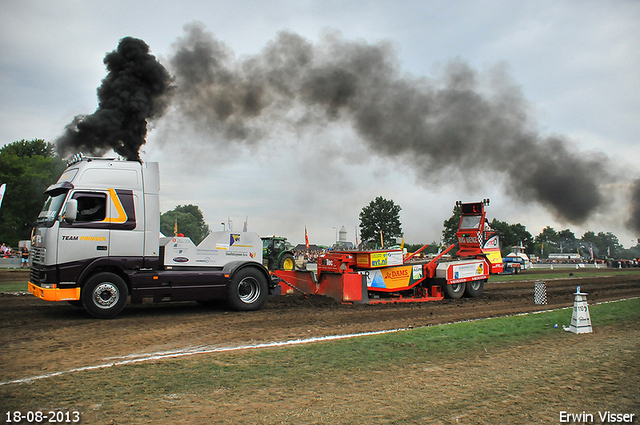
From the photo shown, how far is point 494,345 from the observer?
6.80m

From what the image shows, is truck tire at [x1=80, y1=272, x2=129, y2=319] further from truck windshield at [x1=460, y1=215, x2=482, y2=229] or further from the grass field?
truck windshield at [x1=460, y1=215, x2=482, y2=229]

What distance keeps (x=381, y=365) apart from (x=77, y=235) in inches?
272

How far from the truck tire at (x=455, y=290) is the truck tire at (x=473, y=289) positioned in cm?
22

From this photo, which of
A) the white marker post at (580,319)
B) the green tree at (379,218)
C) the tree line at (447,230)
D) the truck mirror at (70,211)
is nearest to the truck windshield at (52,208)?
the truck mirror at (70,211)

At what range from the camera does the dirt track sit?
6309 mm

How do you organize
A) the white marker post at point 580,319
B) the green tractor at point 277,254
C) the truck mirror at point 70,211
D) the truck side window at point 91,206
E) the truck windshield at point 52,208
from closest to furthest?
the white marker post at point 580,319
the truck mirror at point 70,211
the truck windshield at point 52,208
the truck side window at point 91,206
the green tractor at point 277,254

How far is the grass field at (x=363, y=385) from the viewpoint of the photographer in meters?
3.99

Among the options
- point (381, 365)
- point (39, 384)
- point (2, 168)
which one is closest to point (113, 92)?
point (39, 384)

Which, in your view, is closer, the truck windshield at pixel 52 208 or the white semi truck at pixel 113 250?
the white semi truck at pixel 113 250

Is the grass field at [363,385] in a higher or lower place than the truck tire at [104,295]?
lower

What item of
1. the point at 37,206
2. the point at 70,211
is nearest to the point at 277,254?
the point at 70,211

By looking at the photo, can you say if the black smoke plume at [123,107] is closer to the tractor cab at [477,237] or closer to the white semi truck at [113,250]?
the white semi truck at [113,250]

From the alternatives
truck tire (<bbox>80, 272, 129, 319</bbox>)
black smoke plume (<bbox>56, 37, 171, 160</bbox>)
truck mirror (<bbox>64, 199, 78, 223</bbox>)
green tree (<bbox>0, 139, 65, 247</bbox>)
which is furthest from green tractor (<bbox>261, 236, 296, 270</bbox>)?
green tree (<bbox>0, 139, 65, 247</bbox>)

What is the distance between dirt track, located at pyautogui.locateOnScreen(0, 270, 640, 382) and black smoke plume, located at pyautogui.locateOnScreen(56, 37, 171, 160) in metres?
5.64
